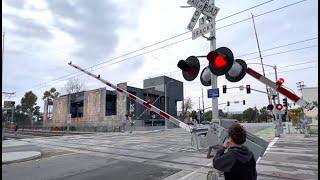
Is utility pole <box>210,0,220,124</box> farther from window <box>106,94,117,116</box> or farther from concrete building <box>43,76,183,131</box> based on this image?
window <box>106,94,117,116</box>

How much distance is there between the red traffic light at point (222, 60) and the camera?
557cm

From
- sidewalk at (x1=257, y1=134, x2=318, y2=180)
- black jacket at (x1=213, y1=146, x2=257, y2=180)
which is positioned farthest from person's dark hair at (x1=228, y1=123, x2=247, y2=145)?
sidewalk at (x1=257, y1=134, x2=318, y2=180)

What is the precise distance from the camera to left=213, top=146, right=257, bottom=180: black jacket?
13.9ft

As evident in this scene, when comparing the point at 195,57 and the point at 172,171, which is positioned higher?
the point at 195,57

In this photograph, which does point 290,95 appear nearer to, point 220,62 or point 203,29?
point 220,62

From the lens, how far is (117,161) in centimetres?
1432

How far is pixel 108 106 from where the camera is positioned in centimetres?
7381

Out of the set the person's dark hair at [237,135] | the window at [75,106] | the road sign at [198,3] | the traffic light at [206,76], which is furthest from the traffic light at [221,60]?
the window at [75,106]

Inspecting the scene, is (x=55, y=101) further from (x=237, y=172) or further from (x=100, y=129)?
(x=237, y=172)

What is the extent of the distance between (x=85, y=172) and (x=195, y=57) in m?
6.71

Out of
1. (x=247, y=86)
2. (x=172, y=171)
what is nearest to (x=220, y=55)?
(x=172, y=171)

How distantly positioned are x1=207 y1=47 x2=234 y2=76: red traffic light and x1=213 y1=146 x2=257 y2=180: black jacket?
5.17ft

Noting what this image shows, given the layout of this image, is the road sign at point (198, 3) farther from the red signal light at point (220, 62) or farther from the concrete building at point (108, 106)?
the concrete building at point (108, 106)

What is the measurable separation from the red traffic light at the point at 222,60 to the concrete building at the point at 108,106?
174ft
